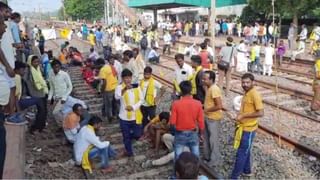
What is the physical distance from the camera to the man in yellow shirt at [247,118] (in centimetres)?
676

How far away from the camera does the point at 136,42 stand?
3538 cm

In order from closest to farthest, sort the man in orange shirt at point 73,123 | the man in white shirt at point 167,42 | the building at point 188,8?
the man in orange shirt at point 73,123 < the man in white shirt at point 167,42 < the building at point 188,8

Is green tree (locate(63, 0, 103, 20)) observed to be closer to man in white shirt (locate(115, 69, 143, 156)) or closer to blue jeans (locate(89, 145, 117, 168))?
man in white shirt (locate(115, 69, 143, 156))

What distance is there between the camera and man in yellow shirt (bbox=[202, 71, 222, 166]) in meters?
7.46

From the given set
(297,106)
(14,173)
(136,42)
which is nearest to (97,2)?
(136,42)

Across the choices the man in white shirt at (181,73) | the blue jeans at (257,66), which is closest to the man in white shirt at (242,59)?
the blue jeans at (257,66)

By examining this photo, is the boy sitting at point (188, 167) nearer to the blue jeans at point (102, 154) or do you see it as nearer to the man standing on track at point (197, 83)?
the blue jeans at point (102, 154)

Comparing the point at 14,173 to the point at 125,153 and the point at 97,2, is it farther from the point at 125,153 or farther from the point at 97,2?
the point at 97,2

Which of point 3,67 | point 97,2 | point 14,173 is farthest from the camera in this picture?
point 97,2

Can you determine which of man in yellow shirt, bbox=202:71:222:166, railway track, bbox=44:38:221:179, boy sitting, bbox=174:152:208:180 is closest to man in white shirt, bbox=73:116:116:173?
railway track, bbox=44:38:221:179

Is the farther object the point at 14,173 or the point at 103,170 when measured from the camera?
the point at 103,170

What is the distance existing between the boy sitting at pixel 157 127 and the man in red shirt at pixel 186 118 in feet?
4.70

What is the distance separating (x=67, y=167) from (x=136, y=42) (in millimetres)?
27978

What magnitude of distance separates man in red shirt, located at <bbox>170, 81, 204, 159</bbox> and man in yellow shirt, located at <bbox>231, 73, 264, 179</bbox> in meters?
0.61
